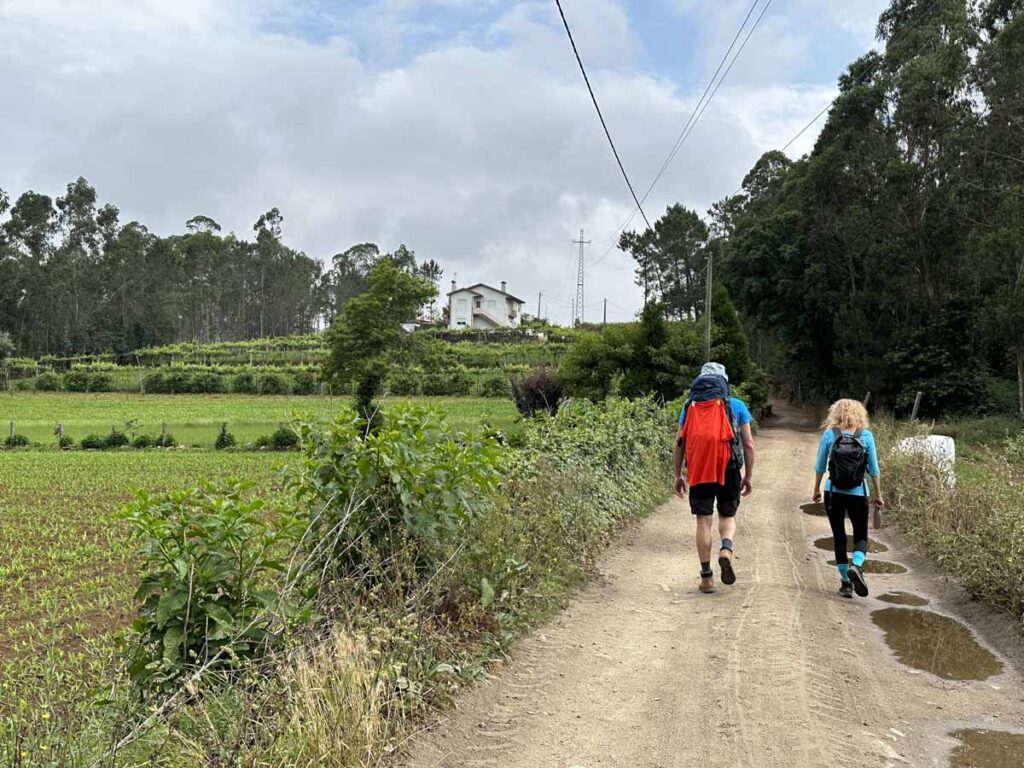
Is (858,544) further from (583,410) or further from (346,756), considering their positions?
(583,410)

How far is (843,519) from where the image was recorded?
6621 mm

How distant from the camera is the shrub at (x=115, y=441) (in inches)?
1312

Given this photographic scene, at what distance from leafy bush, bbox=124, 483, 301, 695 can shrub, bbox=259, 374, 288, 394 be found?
56019 mm

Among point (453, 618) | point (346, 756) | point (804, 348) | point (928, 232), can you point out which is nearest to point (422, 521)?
point (453, 618)

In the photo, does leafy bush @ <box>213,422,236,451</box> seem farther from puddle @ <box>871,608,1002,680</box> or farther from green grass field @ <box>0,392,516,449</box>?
puddle @ <box>871,608,1002,680</box>

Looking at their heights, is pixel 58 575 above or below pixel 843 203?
below

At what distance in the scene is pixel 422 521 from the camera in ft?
15.9

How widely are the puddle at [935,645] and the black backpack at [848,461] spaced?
1.04 metres

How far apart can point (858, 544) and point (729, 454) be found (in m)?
1.31

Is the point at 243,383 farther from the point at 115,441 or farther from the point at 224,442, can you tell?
the point at 224,442

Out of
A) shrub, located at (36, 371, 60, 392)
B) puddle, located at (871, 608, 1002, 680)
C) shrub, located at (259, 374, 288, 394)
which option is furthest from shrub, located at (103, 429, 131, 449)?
puddle, located at (871, 608, 1002, 680)

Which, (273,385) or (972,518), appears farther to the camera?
(273,385)

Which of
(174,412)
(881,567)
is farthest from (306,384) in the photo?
(881,567)

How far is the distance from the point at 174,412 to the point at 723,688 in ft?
149
